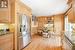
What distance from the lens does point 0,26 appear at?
5820 millimetres

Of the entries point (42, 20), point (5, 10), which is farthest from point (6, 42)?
point (42, 20)

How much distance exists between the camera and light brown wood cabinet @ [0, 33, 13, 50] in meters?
4.52

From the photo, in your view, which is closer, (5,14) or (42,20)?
(5,14)

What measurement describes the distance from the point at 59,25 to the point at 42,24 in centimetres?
212

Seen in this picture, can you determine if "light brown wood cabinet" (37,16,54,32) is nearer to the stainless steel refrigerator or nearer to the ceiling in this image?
the ceiling

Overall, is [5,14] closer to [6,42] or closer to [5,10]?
[5,10]

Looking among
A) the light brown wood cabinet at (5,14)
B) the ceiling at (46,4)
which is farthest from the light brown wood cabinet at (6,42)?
the ceiling at (46,4)

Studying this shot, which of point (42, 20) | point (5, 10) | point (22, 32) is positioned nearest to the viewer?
point (5, 10)

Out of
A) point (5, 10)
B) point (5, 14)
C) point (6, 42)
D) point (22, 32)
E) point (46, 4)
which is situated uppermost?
point (46, 4)

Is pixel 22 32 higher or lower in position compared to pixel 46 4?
lower

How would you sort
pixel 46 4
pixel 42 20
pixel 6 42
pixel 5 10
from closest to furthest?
pixel 6 42 → pixel 5 10 → pixel 46 4 → pixel 42 20

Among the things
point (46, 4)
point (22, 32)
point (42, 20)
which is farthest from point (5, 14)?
point (42, 20)

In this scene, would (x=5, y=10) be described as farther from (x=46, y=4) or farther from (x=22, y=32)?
(x=46, y=4)

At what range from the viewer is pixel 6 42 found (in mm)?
4871
